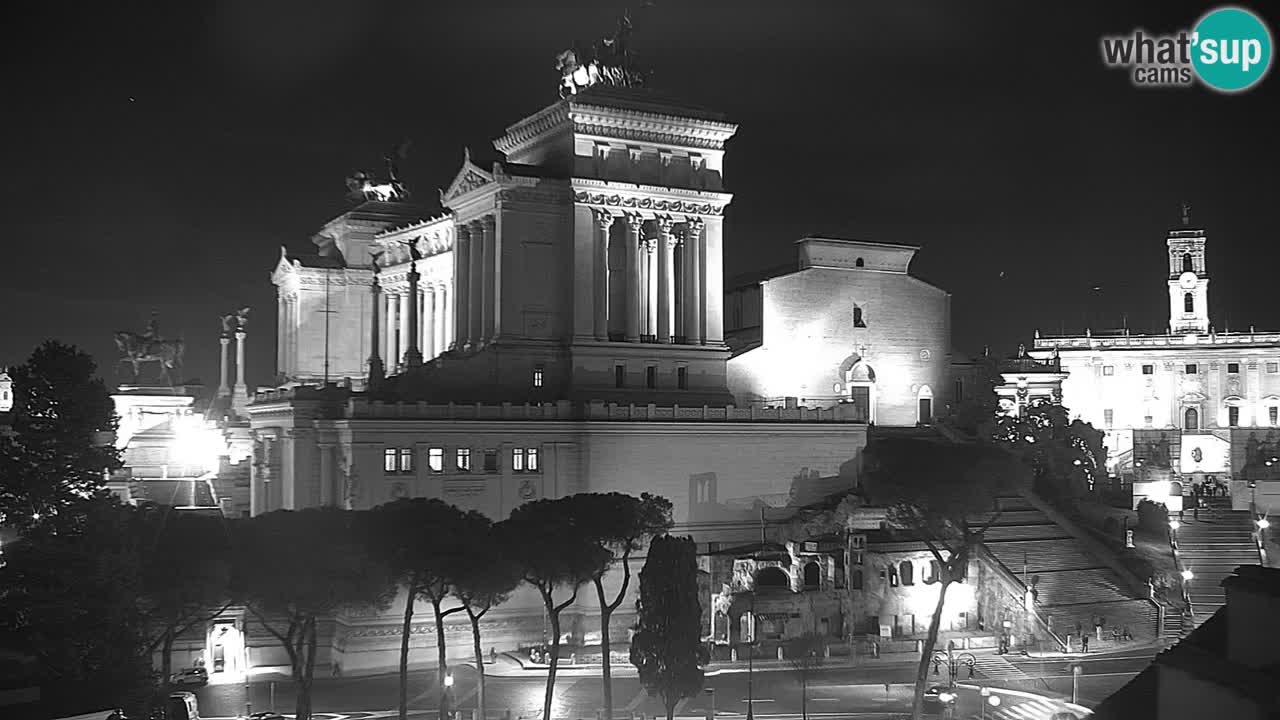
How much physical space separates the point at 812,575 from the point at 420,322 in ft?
133

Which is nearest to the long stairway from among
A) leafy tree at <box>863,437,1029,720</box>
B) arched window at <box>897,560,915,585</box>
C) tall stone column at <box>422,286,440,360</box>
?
arched window at <box>897,560,915,585</box>

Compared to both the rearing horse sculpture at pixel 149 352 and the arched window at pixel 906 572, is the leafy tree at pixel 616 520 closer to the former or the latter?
the arched window at pixel 906 572

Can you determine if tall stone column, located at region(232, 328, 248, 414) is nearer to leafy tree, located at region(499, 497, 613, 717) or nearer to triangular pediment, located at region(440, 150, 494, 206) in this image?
triangular pediment, located at region(440, 150, 494, 206)

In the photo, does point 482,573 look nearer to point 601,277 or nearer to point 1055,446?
point 601,277

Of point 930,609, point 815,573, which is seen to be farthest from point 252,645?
point 930,609

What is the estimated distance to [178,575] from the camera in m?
42.6

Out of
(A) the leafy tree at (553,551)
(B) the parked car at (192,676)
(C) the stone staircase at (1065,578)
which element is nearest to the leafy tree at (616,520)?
(A) the leafy tree at (553,551)

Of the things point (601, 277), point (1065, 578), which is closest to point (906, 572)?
point (1065, 578)

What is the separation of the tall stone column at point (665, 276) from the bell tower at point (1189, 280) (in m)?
75.3

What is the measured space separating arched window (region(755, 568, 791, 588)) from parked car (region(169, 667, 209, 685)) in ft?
88.0

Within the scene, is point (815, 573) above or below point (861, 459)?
below

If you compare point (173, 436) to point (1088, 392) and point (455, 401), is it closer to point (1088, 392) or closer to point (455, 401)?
point (455, 401)

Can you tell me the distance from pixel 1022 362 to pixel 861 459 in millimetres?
32151

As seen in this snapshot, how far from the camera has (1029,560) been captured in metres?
68.2
